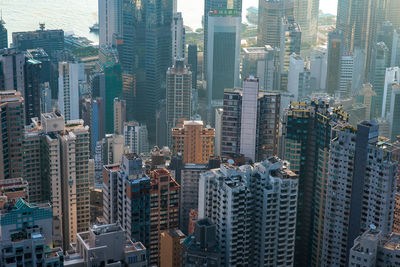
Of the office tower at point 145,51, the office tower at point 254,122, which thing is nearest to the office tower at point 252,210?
the office tower at point 254,122

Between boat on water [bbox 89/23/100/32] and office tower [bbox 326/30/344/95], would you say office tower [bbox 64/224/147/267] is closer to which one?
office tower [bbox 326/30/344/95]

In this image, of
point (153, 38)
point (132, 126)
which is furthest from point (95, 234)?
point (153, 38)

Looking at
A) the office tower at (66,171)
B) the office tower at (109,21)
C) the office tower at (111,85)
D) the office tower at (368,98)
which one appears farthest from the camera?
the office tower at (109,21)

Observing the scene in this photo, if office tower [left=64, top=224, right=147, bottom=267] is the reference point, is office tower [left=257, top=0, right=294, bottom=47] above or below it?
above

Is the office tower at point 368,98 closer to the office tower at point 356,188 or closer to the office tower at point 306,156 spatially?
the office tower at point 306,156

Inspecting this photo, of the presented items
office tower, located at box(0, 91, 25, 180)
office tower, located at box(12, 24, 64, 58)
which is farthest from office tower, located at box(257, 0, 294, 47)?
office tower, located at box(0, 91, 25, 180)

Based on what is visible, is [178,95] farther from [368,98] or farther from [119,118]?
[368,98]

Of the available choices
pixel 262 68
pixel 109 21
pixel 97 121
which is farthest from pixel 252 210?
pixel 109 21
